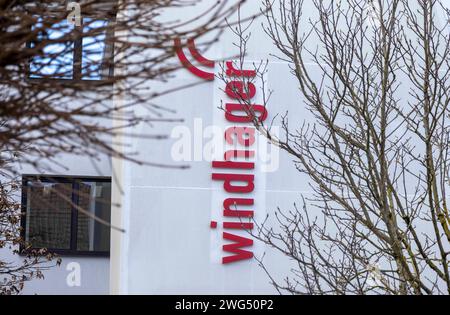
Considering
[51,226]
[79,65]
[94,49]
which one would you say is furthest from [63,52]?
[51,226]

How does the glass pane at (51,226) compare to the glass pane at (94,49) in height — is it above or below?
below

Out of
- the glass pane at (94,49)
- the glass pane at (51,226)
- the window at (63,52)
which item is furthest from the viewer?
the glass pane at (51,226)

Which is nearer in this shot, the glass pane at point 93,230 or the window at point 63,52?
the window at point 63,52

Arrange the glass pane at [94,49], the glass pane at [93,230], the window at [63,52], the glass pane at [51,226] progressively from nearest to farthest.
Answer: the window at [63,52]
the glass pane at [94,49]
the glass pane at [93,230]
the glass pane at [51,226]

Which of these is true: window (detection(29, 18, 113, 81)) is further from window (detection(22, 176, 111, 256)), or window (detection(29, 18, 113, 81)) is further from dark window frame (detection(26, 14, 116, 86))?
window (detection(22, 176, 111, 256))

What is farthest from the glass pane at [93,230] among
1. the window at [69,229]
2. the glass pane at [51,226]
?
the glass pane at [51,226]

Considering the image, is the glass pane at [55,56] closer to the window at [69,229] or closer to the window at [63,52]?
the window at [63,52]

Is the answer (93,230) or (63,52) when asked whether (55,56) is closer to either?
(63,52)

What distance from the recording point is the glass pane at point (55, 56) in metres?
4.32

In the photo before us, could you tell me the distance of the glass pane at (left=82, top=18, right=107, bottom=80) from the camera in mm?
4438

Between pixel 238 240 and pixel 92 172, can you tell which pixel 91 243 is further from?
pixel 238 240

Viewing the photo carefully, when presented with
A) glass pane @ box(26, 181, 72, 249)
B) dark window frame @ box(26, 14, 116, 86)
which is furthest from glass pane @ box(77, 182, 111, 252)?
dark window frame @ box(26, 14, 116, 86)

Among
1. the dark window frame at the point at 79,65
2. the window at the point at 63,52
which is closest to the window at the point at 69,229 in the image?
the dark window frame at the point at 79,65

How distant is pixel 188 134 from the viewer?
12211 millimetres
